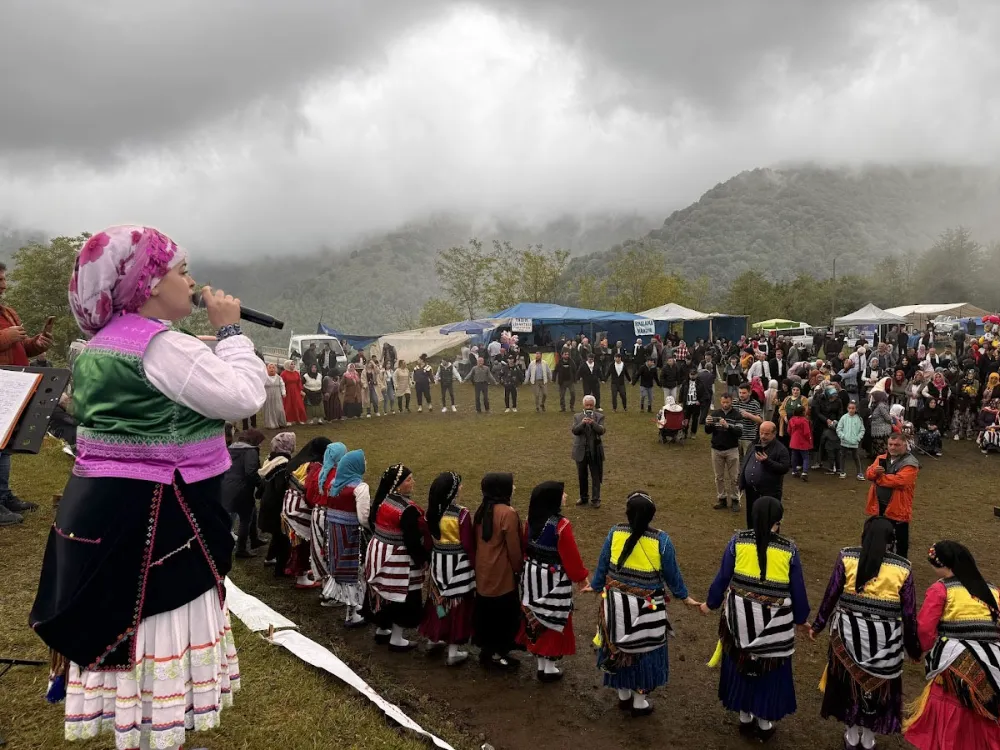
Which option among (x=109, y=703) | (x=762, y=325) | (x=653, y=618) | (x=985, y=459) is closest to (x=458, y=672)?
(x=653, y=618)

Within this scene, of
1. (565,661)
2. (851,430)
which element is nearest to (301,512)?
(565,661)

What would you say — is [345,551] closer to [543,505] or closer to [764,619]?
[543,505]

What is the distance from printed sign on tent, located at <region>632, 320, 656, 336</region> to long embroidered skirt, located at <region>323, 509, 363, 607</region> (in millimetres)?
24154

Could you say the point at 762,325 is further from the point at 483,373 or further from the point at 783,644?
the point at 783,644

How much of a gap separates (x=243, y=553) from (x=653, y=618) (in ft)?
17.8

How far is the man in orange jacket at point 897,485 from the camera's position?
278 inches

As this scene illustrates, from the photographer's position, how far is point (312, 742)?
352 cm

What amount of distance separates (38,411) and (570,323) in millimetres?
27689

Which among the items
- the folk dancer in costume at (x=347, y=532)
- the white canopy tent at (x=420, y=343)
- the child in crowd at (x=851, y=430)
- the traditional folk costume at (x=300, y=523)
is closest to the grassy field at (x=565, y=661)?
the traditional folk costume at (x=300, y=523)

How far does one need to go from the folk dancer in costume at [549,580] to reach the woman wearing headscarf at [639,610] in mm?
405

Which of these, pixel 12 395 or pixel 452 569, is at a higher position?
pixel 12 395

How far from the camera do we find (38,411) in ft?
11.3

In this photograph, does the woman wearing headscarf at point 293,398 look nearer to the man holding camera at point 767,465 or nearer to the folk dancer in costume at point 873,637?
the man holding camera at point 767,465

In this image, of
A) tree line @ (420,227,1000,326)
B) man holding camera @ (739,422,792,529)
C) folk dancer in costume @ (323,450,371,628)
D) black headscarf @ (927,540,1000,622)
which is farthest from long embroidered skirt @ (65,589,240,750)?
tree line @ (420,227,1000,326)
